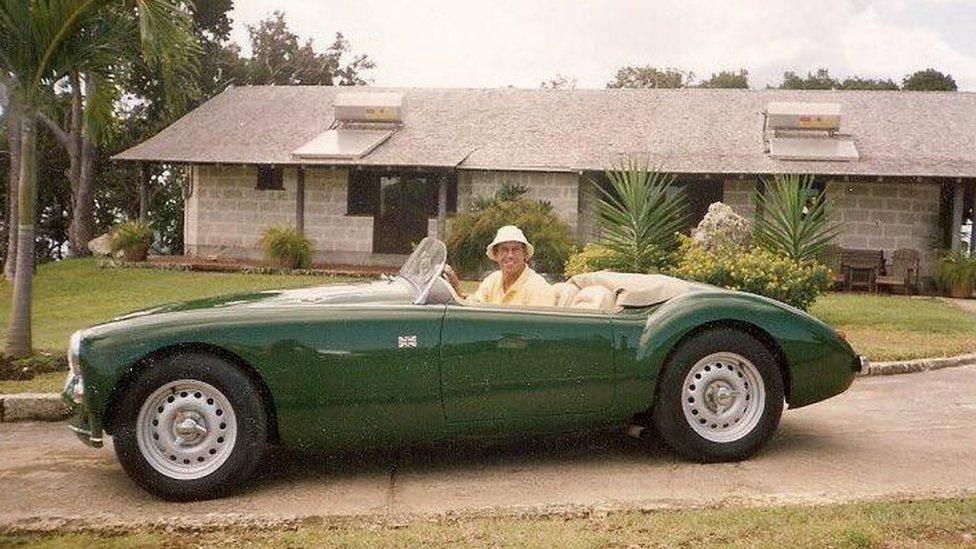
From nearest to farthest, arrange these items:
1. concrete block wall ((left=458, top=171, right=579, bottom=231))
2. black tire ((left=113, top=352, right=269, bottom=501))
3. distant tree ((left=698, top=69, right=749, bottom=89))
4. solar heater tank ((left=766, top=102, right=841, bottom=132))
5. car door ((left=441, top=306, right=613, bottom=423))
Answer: black tire ((left=113, top=352, right=269, bottom=501)), car door ((left=441, top=306, right=613, bottom=423)), solar heater tank ((left=766, top=102, right=841, bottom=132)), concrete block wall ((left=458, top=171, right=579, bottom=231)), distant tree ((left=698, top=69, right=749, bottom=89))

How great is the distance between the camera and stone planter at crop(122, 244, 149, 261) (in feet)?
72.1

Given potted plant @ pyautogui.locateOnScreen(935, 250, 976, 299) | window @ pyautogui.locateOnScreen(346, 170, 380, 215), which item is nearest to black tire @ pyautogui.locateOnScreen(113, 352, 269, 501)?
potted plant @ pyautogui.locateOnScreen(935, 250, 976, 299)

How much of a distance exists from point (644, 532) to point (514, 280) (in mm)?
2312

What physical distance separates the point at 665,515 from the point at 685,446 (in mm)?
1039

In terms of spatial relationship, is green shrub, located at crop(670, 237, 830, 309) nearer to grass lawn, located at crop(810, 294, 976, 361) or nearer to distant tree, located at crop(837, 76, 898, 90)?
grass lawn, located at crop(810, 294, 976, 361)

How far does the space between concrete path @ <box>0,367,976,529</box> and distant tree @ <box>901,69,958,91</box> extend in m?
40.6

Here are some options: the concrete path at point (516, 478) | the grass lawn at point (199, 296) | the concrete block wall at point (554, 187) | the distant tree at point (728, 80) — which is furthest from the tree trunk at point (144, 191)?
the distant tree at point (728, 80)

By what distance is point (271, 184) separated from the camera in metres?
23.9

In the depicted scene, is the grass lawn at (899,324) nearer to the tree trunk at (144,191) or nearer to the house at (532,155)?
the house at (532,155)

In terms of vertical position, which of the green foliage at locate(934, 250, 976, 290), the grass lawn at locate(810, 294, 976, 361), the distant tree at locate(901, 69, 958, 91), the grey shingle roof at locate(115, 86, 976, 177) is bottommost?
the grass lawn at locate(810, 294, 976, 361)

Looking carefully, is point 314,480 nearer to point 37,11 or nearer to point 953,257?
point 37,11

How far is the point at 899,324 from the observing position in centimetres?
1248

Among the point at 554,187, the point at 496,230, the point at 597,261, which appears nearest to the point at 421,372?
the point at 597,261

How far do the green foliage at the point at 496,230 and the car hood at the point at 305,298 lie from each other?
43.8ft
